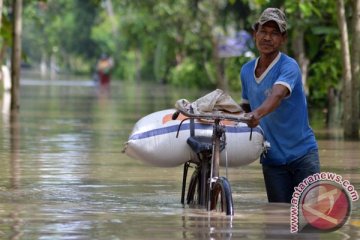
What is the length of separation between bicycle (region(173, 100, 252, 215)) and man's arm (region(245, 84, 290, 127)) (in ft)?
0.22

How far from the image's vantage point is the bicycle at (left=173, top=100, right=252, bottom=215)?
9.16 metres

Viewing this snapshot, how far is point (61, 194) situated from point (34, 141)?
7800mm

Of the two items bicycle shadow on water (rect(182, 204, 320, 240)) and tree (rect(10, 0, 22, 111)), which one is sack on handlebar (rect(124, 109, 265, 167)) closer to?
bicycle shadow on water (rect(182, 204, 320, 240))

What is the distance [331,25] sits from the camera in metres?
29.0

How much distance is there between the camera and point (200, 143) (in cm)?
965

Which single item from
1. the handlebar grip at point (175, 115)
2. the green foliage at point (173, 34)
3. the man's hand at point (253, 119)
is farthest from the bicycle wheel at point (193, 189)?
the green foliage at point (173, 34)

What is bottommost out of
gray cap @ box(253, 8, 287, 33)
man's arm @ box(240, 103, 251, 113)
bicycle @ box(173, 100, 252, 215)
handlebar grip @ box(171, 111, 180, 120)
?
bicycle @ box(173, 100, 252, 215)

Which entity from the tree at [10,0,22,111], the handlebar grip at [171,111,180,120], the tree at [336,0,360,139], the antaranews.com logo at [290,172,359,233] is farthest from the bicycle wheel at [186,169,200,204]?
the tree at [10,0,22,111]

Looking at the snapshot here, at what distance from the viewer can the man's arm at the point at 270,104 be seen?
8914 mm

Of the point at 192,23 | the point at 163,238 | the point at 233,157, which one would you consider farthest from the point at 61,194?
the point at 192,23

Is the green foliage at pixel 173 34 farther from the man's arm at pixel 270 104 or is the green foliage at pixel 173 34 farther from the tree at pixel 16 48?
the man's arm at pixel 270 104

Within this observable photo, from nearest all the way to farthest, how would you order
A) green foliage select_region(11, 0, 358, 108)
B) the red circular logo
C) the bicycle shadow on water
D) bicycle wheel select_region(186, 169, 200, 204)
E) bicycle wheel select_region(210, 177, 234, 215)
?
the bicycle shadow on water < bicycle wheel select_region(210, 177, 234, 215) < the red circular logo < bicycle wheel select_region(186, 169, 200, 204) < green foliage select_region(11, 0, 358, 108)

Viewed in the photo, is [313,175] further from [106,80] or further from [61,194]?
[106,80]

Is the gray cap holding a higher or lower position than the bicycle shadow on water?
higher
